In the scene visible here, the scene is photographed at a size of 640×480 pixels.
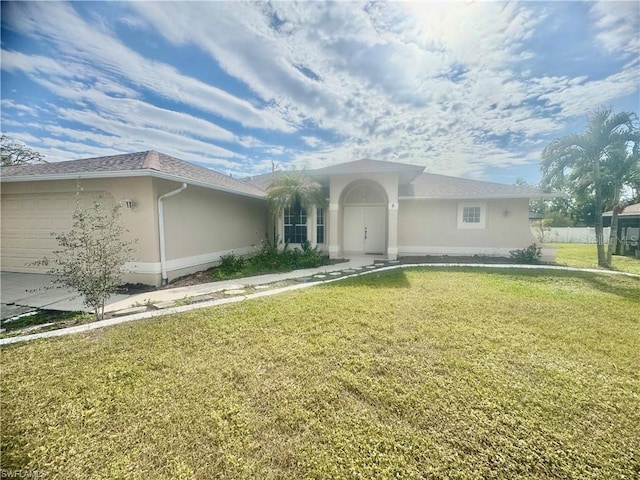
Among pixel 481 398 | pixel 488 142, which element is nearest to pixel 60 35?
pixel 481 398

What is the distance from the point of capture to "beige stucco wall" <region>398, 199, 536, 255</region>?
42.0ft

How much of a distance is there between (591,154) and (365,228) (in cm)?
1066

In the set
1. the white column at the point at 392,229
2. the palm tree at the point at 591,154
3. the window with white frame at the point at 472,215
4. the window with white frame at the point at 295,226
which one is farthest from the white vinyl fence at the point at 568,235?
the window with white frame at the point at 295,226

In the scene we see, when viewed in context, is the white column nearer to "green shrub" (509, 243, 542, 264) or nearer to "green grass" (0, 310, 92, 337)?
"green shrub" (509, 243, 542, 264)

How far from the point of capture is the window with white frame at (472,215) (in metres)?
13.1

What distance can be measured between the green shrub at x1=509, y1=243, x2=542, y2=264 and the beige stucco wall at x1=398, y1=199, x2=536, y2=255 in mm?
897

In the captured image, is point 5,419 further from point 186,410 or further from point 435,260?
point 435,260

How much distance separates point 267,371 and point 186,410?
102cm

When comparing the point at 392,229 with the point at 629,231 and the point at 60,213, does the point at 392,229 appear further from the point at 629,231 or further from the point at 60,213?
the point at 629,231

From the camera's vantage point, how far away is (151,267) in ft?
26.2

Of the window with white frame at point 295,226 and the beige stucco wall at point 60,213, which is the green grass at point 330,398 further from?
the window with white frame at point 295,226

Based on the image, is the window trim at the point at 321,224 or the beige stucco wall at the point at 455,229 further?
the window trim at the point at 321,224

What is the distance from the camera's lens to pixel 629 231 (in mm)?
16500

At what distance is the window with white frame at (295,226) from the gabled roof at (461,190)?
5.27 metres
